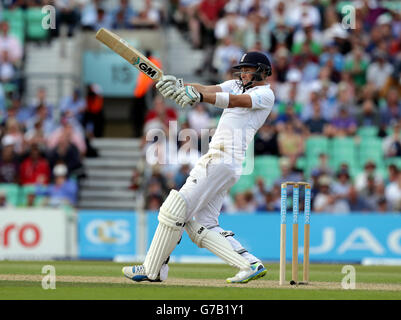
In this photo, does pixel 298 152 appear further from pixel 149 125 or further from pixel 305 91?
pixel 149 125

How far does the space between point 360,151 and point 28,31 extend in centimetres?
687

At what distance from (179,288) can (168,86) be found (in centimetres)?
167

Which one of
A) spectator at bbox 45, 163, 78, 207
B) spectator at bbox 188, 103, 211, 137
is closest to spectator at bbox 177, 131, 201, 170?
spectator at bbox 188, 103, 211, 137

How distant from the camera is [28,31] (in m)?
18.4

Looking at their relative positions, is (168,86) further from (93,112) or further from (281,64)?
(93,112)

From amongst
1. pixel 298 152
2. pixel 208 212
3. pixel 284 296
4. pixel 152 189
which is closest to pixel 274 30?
pixel 298 152

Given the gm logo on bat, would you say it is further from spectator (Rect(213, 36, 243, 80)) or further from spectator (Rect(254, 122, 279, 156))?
spectator (Rect(213, 36, 243, 80))

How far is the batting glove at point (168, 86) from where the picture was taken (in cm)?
793

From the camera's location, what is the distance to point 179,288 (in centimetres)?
792

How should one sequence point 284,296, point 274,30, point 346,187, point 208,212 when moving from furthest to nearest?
1. point 274,30
2. point 346,187
3. point 208,212
4. point 284,296

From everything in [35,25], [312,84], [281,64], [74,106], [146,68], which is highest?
[35,25]

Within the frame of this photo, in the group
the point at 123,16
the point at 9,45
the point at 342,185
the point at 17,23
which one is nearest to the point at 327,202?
the point at 342,185

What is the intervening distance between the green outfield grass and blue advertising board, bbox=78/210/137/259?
4119 mm

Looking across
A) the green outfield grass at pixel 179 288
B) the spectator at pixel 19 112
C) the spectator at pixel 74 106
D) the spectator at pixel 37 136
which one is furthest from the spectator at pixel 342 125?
the green outfield grass at pixel 179 288
